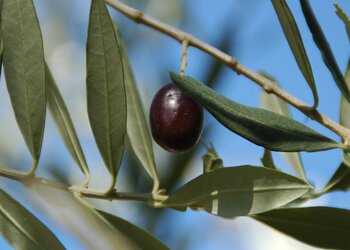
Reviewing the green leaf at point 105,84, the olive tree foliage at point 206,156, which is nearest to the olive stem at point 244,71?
the olive tree foliage at point 206,156

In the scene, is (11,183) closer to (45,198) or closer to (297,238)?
(45,198)

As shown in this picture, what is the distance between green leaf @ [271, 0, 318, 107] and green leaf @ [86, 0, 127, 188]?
26 centimetres

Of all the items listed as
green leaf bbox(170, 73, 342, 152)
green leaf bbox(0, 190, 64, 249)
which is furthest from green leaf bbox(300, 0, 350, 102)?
green leaf bbox(0, 190, 64, 249)

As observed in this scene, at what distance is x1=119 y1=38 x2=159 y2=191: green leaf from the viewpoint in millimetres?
1520

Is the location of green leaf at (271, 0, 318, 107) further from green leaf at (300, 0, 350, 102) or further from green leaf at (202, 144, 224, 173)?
green leaf at (202, 144, 224, 173)

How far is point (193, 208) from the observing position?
131 cm

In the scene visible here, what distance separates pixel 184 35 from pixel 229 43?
0.81 metres

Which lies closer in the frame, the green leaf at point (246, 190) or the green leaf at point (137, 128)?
the green leaf at point (246, 190)

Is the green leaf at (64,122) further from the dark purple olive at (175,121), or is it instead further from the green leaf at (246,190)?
the green leaf at (246,190)

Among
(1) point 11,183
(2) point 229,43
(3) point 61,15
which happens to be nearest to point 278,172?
(1) point 11,183

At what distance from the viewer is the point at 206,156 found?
1.37 metres

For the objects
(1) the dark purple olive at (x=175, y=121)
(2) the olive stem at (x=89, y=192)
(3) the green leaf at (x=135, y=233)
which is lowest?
(3) the green leaf at (x=135, y=233)

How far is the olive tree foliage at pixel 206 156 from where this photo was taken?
1.19m

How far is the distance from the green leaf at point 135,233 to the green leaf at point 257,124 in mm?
242
